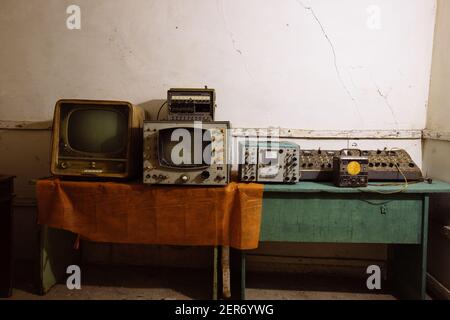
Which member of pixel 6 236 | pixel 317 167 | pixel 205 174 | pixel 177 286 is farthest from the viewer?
pixel 177 286

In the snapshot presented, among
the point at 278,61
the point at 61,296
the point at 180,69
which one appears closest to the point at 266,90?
the point at 278,61

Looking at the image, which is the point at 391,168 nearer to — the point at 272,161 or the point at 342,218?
the point at 342,218

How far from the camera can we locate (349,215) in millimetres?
2016

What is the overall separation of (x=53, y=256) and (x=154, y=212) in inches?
34.4

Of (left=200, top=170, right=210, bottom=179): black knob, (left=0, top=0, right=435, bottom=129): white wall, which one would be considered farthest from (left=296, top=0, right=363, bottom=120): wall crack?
(left=200, top=170, right=210, bottom=179): black knob

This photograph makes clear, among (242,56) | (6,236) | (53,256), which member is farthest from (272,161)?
(6,236)

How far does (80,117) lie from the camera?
2.12 meters

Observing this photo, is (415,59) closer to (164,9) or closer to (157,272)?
(164,9)

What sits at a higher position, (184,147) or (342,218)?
(184,147)

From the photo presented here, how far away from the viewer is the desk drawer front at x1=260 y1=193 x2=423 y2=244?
6.55 feet

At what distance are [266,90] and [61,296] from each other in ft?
6.88

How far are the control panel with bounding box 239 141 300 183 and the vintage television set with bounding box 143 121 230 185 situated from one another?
6.9 inches

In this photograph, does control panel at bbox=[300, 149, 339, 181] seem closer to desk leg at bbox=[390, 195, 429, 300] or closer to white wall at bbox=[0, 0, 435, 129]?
white wall at bbox=[0, 0, 435, 129]

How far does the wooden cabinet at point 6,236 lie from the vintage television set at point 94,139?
0.35 meters
